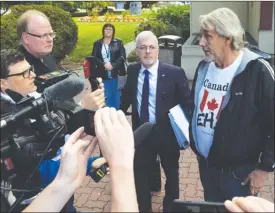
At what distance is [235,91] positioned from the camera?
238 centimetres

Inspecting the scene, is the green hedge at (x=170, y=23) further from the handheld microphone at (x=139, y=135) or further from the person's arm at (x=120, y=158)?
the person's arm at (x=120, y=158)

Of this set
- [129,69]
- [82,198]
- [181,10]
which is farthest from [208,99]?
[181,10]

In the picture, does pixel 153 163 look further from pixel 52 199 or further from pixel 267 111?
pixel 52 199

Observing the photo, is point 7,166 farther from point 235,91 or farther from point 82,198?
point 82,198

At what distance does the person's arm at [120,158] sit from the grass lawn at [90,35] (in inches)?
471

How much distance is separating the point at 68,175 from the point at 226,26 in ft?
5.47

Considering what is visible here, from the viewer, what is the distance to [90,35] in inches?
717

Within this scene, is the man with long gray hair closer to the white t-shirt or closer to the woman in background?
the white t-shirt

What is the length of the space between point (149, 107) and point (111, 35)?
10.5ft

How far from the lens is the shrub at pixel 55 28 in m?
10.0


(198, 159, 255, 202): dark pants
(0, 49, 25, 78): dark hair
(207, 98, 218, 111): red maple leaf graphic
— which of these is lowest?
(198, 159, 255, 202): dark pants

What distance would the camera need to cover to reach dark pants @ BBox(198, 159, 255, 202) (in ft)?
8.37

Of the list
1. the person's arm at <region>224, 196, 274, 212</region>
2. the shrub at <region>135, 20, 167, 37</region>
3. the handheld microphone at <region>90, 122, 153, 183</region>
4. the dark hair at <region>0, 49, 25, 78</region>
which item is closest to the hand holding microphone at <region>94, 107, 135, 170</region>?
the handheld microphone at <region>90, 122, 153, 183</region>

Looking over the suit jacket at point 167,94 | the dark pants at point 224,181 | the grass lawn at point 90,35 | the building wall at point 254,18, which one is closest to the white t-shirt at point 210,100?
the dark pants at point 224,181
